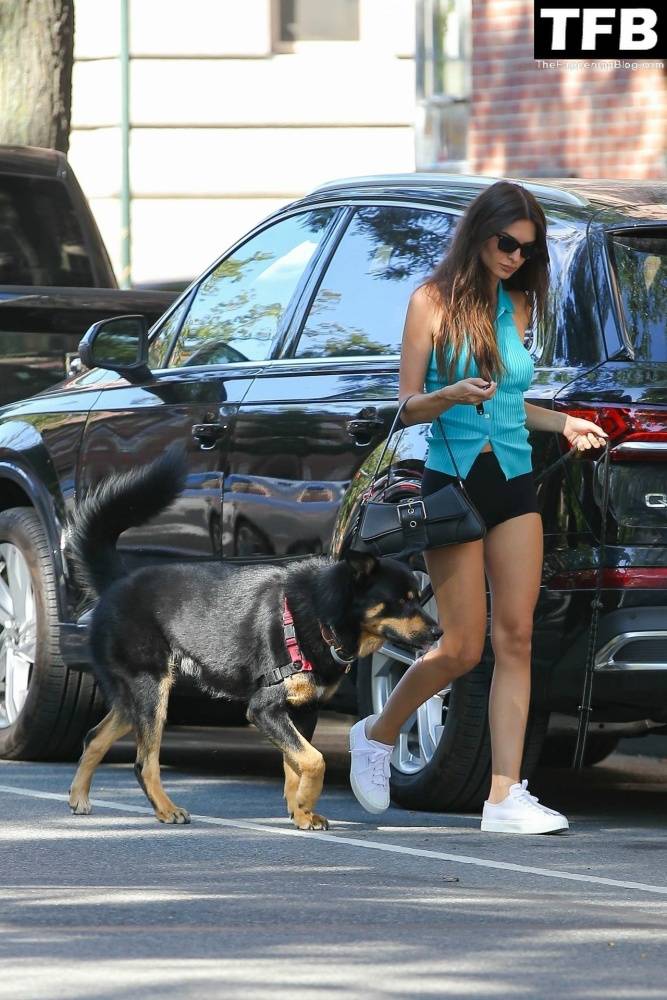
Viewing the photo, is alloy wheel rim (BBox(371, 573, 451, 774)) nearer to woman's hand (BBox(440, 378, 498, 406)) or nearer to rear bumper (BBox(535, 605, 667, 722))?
rear bumper (BBox(535, 605, 667, 722))

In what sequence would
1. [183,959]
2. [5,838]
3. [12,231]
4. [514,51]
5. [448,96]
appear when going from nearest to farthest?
[183,959] → [5,838] → [12,231] → [514,51] → [448,96]

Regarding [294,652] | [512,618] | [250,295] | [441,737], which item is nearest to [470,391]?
[512,618]

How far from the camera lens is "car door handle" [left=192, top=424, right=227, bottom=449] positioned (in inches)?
307

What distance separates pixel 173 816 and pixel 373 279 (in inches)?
73.8

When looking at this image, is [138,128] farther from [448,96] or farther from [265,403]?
[265,403]

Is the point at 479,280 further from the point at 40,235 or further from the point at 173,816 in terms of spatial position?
the point at 40,235

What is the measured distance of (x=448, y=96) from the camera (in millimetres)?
23109

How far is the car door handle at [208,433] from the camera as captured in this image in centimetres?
779

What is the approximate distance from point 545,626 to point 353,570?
619mm

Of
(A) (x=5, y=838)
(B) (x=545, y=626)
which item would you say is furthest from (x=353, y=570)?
(A) (x=5, y=838)

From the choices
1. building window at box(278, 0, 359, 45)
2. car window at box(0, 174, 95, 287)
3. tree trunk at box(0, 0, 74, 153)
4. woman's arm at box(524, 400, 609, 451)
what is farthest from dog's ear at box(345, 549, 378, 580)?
building window at box(278, 0, 359, 45)

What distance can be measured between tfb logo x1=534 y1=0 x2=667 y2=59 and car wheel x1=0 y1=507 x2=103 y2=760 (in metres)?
8.17

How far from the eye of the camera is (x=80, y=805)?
7348 mm

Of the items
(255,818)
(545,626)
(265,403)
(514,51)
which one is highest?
(514,51)
